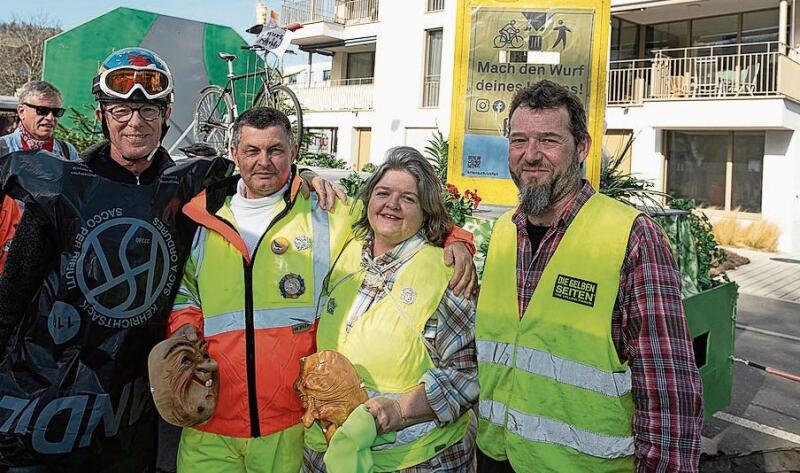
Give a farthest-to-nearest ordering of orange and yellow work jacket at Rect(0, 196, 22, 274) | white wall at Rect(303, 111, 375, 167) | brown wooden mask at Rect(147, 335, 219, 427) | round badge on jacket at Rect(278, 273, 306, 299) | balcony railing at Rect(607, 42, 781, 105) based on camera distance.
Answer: white wall at Rect(303, 111, 375, 167)
balcony railing at Rect(607, 42, 781, 105)
orange and yellow work jacket at Rect(0, 196, 22, 274)
round badge on jacket at Rect(278, 273, 306, 299)
brown wooden mask at Rect(147, 335, 219, 427)

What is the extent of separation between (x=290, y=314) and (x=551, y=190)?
3.64 feet

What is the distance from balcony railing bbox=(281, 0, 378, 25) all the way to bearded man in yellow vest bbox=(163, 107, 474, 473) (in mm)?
22783

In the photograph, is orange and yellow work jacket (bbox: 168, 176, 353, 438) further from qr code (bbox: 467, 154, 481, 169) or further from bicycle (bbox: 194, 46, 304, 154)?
bicycle (bbox: 194, 46, 304, 154)

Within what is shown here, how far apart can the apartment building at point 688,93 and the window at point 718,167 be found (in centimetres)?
3

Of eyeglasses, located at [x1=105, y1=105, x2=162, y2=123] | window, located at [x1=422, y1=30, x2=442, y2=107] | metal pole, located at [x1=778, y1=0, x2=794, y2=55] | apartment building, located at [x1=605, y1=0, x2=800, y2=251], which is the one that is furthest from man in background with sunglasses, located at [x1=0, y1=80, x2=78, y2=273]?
window, located at [x1=422, y1=30, x2=442, y2=107]

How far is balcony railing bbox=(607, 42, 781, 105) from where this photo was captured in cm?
1606

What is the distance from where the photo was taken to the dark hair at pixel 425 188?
250cm

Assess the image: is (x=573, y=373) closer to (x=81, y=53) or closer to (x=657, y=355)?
(x=657, y=355)

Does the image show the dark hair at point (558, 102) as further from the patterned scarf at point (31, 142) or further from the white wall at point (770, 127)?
the white wall at point (770, 127)

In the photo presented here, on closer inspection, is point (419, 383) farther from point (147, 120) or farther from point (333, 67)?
point (333, 67)

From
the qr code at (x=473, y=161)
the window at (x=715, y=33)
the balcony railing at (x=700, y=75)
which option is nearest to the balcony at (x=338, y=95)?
the balcony railing at (x=700, y=75)

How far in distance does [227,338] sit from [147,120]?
0.96 metres

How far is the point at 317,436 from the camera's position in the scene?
2.36 meters

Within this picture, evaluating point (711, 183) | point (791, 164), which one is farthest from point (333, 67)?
point (791, 164)
